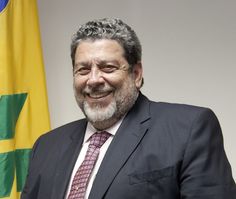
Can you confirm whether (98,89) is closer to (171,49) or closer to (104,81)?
(104,81)

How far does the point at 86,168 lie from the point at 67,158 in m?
0.12

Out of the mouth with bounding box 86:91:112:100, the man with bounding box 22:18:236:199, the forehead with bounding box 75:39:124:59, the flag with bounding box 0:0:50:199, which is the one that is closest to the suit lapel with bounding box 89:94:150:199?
the man with bounding box 22:18:236:199

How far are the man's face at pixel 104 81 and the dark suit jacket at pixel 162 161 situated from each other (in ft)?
0.20

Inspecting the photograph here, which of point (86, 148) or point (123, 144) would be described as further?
point (86, 148)

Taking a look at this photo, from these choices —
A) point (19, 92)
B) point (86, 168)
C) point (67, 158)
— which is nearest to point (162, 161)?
point (86, 168)

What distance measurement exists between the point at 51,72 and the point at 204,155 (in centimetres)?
124

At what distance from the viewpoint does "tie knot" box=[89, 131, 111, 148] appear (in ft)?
4.09

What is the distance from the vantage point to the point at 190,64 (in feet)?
6.41

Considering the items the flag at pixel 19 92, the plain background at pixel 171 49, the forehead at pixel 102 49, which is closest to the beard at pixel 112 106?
the forehead at pixel 102 49

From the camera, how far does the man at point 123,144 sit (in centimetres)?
106

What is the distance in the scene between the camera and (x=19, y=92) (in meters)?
1.79

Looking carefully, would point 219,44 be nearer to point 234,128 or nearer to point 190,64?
point 190,64

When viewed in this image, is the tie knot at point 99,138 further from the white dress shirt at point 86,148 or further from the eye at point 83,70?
the eye at point 83,70

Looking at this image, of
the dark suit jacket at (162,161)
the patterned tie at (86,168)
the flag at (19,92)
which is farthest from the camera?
the flag at (19,92)
